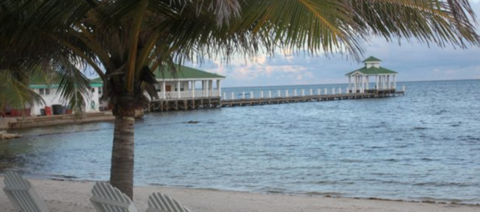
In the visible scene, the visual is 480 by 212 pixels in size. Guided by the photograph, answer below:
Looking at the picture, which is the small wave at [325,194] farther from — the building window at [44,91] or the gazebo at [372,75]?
the gazebo at [372,75]

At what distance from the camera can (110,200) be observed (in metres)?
4.83

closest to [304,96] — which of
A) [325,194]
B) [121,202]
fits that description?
[325,194]

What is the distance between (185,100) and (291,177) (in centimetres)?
4266

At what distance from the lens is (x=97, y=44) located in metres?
6.95

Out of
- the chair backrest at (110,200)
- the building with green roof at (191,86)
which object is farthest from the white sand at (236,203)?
the building with green roof at (191,86)

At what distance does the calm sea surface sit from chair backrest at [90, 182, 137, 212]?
10.5 m

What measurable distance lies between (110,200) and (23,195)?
5.31 ft

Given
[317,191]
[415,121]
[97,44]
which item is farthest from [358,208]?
[415,121]

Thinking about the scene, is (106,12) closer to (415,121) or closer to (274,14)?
(274,14)

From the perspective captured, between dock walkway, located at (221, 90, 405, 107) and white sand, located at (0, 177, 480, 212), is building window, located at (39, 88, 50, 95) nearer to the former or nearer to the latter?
dock walkway, located at (221, 90, 405, 107)

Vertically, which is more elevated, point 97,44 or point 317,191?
point 97,44

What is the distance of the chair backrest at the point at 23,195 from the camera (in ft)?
19.0

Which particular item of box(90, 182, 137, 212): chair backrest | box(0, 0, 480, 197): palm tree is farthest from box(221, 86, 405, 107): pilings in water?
box(90, 182, 137, 212): chair backrest

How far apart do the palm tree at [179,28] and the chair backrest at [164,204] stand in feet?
4.49
